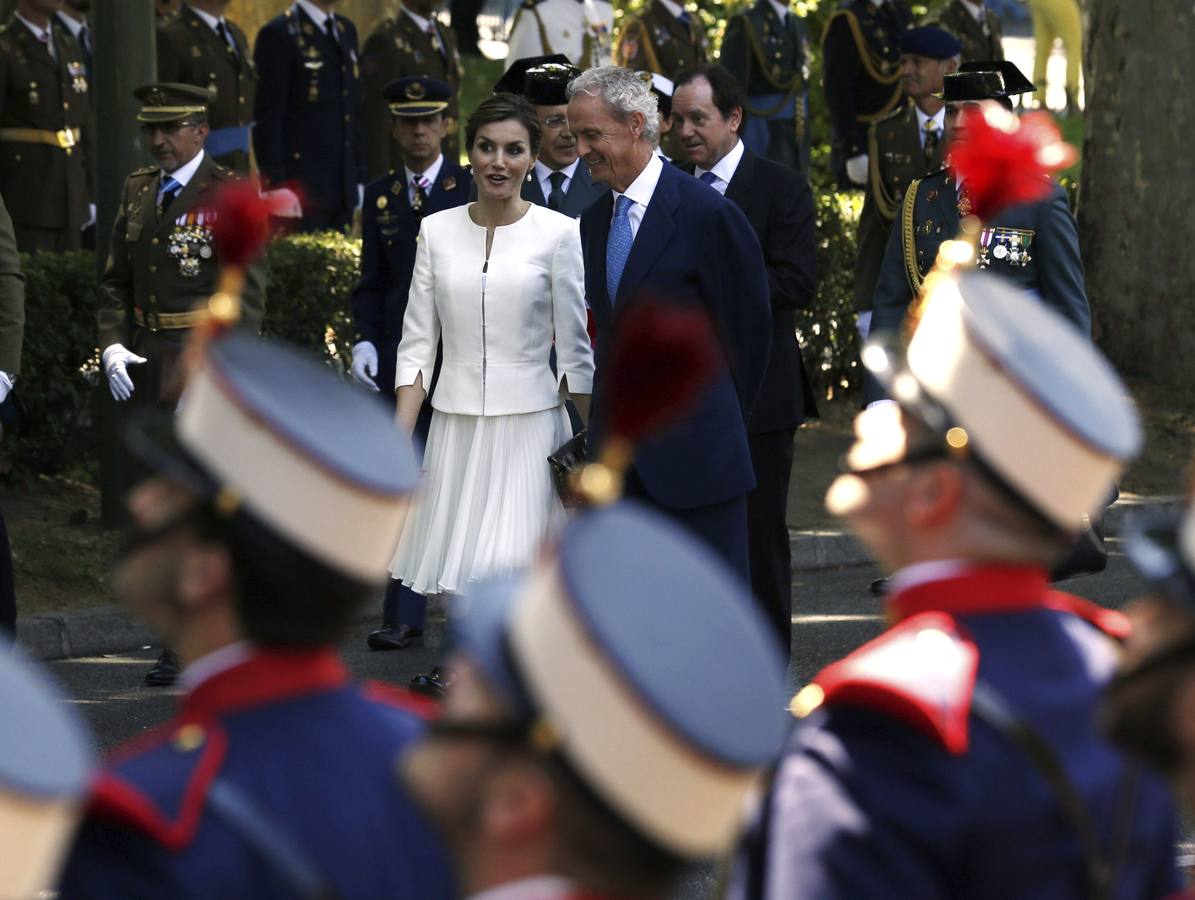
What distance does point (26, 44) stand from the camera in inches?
478

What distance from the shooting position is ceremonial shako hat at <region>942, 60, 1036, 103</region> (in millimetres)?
8250

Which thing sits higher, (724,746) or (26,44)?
(724,746)

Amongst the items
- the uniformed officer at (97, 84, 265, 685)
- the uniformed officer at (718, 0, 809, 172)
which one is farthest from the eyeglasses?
the uniformed officer at (718, 0, 809, 172)

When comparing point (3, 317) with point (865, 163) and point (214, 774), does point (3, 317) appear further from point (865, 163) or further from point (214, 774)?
point (865, 163)

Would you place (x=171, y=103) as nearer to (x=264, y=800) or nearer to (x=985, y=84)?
(x=985, y=84)

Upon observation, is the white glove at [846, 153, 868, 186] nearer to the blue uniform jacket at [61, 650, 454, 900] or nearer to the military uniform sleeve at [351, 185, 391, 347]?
the military uniform sleeve at [351, 185, 391, 347]

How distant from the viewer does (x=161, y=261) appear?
7.77m

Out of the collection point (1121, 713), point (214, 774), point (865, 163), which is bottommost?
point (865, 163)

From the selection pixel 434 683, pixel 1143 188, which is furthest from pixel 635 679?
pixel 1143 188

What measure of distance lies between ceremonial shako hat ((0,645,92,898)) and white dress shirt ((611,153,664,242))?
476 cm

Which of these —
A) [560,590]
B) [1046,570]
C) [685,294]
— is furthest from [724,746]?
[685,294]

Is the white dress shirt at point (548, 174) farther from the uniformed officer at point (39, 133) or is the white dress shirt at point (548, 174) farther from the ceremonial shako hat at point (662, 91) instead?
the uniformed officer at point (39, 133)

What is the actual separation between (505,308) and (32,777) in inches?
212

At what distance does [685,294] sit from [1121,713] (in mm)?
4393
